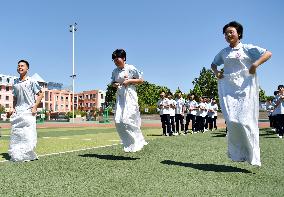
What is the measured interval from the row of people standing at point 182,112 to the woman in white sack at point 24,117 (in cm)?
987

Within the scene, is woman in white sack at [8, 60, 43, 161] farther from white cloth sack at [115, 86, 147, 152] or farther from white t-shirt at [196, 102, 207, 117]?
white t-shirt at [196, 102, 207, 117]

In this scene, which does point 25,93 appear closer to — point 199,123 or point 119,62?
point 119,62

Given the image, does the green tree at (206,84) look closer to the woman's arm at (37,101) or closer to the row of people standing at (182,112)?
the row of people standing at (182,112)

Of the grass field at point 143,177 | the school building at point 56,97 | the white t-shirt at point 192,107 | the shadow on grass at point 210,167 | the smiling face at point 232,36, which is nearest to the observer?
the grass field at point 143,177

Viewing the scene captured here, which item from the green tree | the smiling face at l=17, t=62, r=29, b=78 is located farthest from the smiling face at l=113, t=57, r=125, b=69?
the green tree

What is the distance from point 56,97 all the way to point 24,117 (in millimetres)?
151764

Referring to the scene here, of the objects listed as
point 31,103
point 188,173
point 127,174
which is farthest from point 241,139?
point 31,103

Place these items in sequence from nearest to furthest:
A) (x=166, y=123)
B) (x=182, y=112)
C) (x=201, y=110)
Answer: (x=166, y=123) → (x=182, y=112) → (x=201, y=110)

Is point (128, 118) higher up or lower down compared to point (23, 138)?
Answer: higher up

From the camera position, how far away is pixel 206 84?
84.1m

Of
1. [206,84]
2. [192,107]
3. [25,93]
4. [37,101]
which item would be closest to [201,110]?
[192,107]

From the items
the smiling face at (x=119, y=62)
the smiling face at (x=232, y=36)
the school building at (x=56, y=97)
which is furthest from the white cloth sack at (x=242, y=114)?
the school building at (x=56, y=97)

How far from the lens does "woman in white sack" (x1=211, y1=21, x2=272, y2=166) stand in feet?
18.6

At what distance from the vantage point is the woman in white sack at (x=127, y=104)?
296 inches
